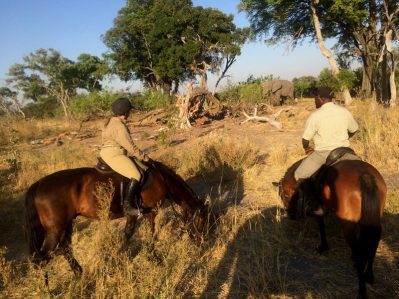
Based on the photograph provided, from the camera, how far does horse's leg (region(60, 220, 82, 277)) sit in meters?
4.45

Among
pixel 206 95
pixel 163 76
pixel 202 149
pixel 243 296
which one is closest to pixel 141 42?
pixel 163 76

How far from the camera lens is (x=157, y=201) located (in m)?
5.23

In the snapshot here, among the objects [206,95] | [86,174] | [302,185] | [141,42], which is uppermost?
[141,42]

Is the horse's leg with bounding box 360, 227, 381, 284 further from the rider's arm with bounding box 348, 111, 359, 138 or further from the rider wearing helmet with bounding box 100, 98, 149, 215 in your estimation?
the rider wearing helmet with bounding box 100, 98, 149, 215

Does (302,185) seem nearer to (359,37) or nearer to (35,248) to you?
(35,248)

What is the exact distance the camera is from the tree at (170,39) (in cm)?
3009

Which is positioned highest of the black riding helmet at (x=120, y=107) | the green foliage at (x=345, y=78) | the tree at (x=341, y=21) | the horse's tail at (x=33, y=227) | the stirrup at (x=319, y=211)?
the tree at (x=341, y=21)

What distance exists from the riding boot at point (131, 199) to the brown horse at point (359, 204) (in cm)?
240

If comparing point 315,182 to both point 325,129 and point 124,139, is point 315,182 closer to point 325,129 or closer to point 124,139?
point 325,129

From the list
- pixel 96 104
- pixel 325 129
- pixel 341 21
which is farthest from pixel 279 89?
pixel 325 129

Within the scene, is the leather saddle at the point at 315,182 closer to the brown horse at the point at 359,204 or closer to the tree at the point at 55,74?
the brown horse at the point at 359,204

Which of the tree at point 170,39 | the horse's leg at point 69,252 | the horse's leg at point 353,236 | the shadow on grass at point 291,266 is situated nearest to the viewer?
the horse's leg at point 353,236

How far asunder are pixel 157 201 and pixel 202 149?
4.10m

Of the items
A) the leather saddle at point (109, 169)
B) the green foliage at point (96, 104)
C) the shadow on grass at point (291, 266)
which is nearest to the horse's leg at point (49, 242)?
the leather saddle at point (109, 169)
